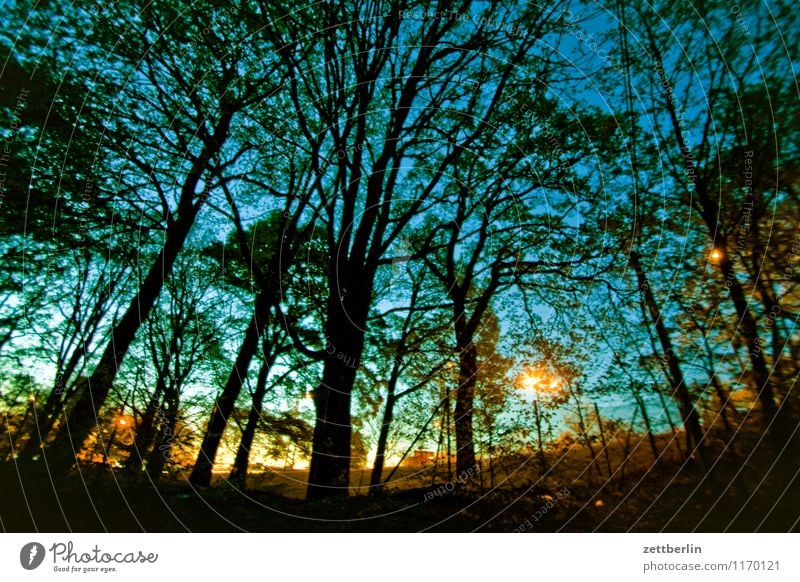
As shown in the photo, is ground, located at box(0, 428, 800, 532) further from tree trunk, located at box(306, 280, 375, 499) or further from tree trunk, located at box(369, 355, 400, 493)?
tree trunk, located at box(306, 280, 375, 499)

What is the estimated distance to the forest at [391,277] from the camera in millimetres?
3061

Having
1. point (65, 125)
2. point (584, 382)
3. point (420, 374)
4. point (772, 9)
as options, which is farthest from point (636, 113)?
point (65, 125)

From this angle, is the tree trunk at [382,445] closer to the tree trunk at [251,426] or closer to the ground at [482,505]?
the ground at [482,505]

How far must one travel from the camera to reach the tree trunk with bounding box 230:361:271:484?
340 centimetres

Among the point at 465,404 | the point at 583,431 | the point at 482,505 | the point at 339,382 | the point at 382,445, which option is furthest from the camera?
the point at 339,382

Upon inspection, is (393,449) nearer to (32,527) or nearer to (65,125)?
(32,527)

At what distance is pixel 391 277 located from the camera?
4062mm

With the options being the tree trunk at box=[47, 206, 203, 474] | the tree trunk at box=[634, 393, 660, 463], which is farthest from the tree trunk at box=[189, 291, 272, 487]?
the tree trunk at box=[634, 393, 660, 463]

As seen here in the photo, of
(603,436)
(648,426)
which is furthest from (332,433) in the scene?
(648,426)

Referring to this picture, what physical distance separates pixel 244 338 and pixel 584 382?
339 cm

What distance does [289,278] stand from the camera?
Answer: 3.96 meters

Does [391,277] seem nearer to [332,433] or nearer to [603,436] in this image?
[332,433]

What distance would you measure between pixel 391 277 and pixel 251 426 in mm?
2122

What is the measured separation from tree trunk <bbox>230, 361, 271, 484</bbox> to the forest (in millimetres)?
35
